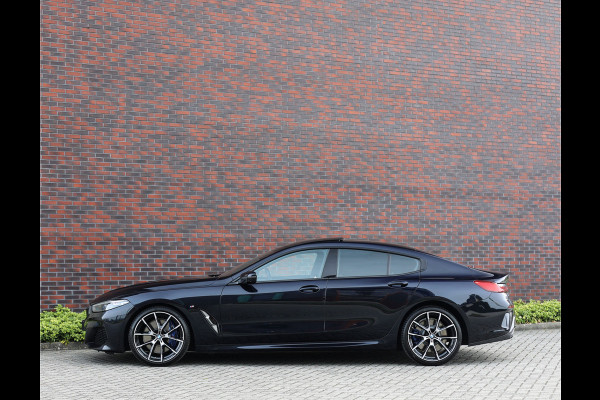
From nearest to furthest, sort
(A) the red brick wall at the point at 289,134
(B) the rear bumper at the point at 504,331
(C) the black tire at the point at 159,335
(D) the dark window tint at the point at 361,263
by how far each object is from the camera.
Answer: (C) the black tire at the point at 159,335, (B) the rear bumper at the point at 504,331, (D) the dark window tint at the point at 361,263, (A) the red brick wall at the point at 289,134

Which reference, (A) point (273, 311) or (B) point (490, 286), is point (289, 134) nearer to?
(A) point (273, 311)

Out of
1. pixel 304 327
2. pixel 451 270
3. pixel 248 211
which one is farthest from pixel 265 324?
pixel 248 211

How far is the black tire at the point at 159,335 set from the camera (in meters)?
8.34

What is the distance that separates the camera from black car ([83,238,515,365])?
8.37 metres

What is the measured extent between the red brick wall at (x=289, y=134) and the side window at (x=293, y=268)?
3436 mm

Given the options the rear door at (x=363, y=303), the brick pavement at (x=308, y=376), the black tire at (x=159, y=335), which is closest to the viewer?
the brick pavement at (x=308, y=376)

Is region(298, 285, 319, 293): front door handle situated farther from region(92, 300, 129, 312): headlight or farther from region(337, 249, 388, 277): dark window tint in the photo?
region(92, 300, 129, 312): headlight

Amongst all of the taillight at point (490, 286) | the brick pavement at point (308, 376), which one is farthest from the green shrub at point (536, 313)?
the taillight at point (490, 286)

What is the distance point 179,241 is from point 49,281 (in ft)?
7.02

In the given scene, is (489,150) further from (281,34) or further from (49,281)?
(49,281)

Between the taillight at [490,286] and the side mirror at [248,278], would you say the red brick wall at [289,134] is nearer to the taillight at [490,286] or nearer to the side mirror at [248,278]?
the side mirror at [248,278]

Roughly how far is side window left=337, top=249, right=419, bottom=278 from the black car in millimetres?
49

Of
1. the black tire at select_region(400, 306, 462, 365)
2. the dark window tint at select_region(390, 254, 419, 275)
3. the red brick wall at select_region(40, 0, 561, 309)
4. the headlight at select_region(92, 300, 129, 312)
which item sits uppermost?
the red brick wall at select_region(40, 0, 561, 309)

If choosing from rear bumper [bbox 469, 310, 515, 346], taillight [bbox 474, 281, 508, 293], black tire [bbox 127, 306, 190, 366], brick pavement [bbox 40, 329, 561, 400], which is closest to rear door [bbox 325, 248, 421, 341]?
brick pavement [bbox 40, 329, 561, 400]
